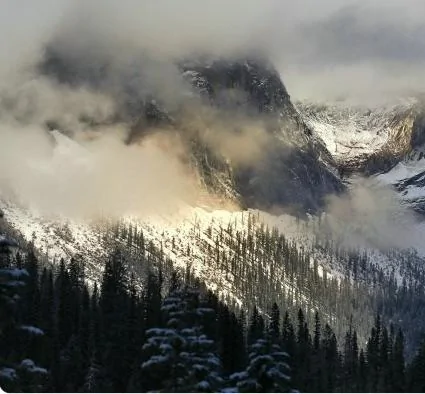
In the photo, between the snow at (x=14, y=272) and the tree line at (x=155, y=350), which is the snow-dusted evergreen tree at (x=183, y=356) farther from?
the snow at (x=14, y=272)

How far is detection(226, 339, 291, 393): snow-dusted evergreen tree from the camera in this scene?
35.4m

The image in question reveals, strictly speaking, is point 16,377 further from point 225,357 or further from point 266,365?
point 225,357

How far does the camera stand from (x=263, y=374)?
1422 inches

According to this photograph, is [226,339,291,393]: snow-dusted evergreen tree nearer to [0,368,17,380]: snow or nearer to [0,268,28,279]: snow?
[0,368,17,380]: snow

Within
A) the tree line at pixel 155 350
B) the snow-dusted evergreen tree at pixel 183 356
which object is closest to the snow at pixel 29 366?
the tree line at pixel 155 350

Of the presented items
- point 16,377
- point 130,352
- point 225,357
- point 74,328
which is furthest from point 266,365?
point 74,328

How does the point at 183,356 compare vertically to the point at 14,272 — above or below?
below

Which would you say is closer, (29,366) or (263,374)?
(29,366)

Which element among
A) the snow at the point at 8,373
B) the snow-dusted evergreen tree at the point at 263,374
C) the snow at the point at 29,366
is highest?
the snow-dusted evergreen tree at the point at 263,374

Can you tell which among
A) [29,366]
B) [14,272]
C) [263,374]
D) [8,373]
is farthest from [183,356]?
[14,272]

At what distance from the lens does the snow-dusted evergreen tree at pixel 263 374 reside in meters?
35.4

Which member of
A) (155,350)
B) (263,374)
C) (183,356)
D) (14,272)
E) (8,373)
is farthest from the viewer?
(155,350)

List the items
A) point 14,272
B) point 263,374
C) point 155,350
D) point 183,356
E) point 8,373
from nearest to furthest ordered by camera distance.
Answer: point 14,272, point 8,373, point 183,356, point 263,374, point 155,350

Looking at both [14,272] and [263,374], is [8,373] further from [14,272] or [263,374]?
[263,374]
